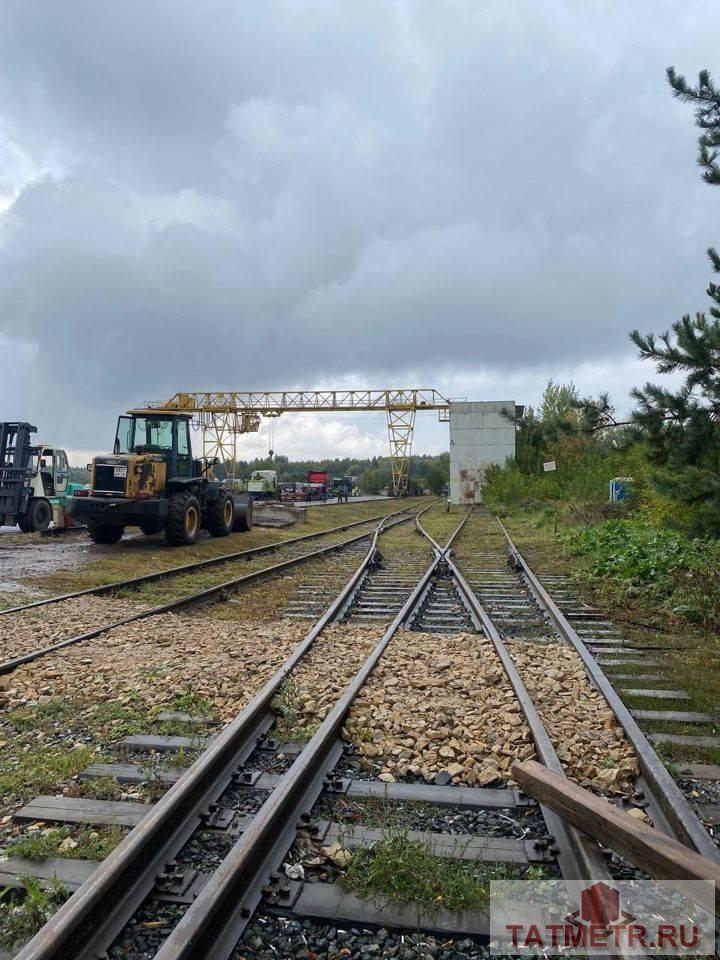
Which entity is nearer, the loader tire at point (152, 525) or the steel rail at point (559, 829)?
the steel rail at point (559, 829)

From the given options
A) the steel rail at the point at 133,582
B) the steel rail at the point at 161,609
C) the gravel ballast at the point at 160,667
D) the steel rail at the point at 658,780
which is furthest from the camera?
the steel rail at the point at 133,582

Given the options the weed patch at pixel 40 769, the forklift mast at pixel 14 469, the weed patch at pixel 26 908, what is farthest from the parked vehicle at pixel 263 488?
the weed patch at pixel 26 908

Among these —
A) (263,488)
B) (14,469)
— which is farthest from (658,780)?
(263,488)

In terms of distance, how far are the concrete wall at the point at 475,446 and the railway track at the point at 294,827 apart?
37.5 meters

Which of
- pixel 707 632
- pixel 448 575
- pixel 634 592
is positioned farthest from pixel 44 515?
pixel 707 632

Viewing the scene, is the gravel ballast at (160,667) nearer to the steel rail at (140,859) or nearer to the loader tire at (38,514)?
the steel rail at (140,859)

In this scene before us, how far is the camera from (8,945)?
240 cm

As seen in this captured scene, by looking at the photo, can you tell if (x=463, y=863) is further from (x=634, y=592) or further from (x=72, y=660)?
(x=634, y=592)

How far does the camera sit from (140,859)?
2.76 m

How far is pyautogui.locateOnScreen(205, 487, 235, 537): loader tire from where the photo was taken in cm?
1738

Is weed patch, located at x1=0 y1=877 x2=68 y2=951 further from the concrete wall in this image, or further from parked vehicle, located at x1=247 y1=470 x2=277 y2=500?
the concrete wall

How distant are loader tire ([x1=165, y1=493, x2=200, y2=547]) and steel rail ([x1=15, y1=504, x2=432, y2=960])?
1111cm

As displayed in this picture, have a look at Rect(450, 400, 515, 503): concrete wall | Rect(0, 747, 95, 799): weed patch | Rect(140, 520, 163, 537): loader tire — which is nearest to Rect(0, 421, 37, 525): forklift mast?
Rect(140, 520, 163, 537): loader tire

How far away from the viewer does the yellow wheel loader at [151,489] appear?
47.0 feet
